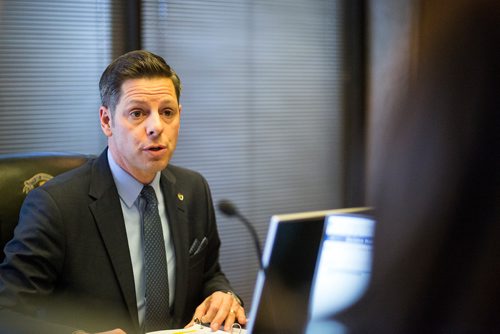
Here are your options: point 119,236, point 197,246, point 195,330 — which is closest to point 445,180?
point 195,330

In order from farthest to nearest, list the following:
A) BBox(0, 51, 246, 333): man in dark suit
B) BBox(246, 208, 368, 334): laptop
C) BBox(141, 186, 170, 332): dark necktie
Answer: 1. BBox(141, 186, 170, 332): dark necktie
2. BBox(0, 51, 246, 333): man in dark suit
3. BBox(246, 208, 368, 334): laptop

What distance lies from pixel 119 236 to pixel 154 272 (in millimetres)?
146

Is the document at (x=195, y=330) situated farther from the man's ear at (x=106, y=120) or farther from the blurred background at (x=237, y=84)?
the blurred background at (x=237, y=84)

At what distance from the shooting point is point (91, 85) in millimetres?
3076

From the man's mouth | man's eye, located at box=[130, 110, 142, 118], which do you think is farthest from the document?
man's eye, located at box=[130, 110, 142, 118]

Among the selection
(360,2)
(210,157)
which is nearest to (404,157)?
(210,157)

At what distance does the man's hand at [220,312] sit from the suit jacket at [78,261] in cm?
14

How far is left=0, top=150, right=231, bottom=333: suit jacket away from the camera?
5.73ft

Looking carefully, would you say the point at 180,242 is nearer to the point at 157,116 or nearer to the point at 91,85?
the point at 157,116

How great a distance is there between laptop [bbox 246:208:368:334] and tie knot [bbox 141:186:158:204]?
958 mm

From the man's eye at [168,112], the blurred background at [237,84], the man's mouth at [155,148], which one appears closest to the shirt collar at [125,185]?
the man's mouth at [155,148]

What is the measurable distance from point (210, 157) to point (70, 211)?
168 centimetres

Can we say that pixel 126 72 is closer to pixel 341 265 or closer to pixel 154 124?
pixel 154 124

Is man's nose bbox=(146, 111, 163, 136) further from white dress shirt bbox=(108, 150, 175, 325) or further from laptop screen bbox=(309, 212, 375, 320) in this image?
laptop screen bbox=(309, 212, 375, 320)
